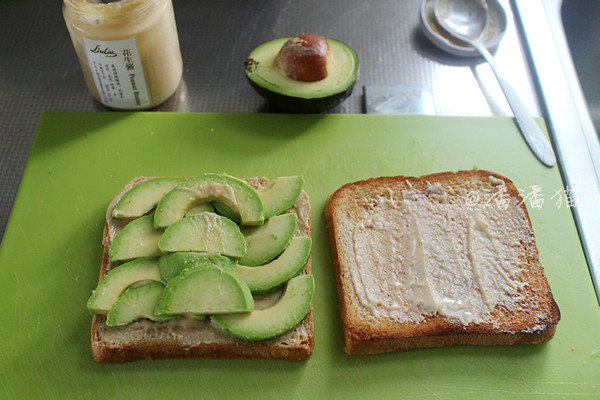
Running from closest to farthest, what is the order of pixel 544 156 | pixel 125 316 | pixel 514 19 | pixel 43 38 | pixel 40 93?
pixel 125 316 → pixel 544 156 → pixel 40 93 → pixel 43 38 → pixel 514 19

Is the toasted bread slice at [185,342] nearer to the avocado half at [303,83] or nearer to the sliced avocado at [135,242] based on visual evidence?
the sliced avocado at [135,242]

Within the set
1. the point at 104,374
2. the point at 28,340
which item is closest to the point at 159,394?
the point at 104,374

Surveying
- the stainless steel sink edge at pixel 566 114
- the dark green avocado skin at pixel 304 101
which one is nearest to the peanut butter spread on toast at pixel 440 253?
the stainless steel sink edge at pixel 566 114

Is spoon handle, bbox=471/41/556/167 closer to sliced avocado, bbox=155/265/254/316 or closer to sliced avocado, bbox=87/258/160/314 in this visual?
sliced avocado, bbox=155/265/254/316

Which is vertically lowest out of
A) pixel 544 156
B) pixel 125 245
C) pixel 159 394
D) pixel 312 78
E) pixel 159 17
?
pixel 159 394

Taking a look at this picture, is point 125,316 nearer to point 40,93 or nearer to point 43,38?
point 40,93

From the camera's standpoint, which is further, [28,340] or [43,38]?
[43,38]

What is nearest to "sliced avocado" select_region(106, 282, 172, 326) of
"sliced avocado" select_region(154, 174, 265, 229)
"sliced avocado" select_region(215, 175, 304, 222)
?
"sliced avocado" select_region(154, 174, 265, 229)
